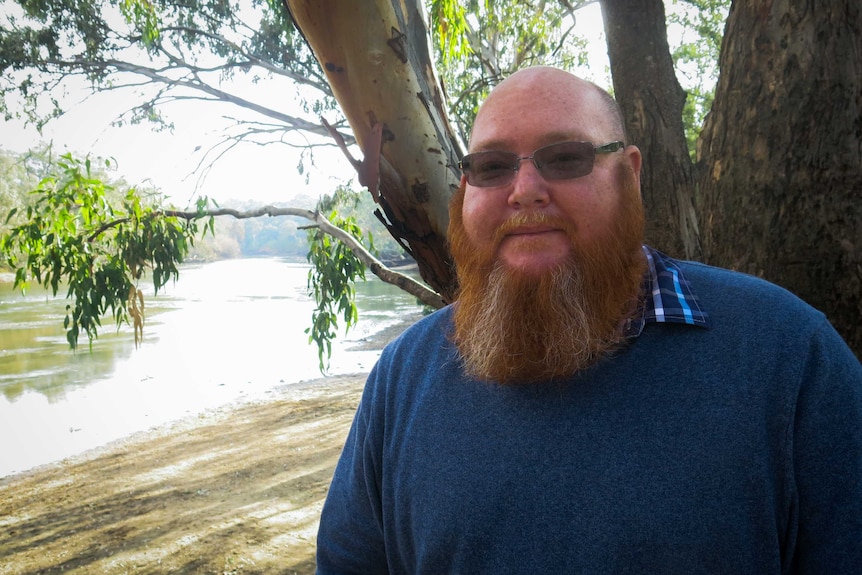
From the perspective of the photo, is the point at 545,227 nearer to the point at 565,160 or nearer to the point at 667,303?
the point at 565,160

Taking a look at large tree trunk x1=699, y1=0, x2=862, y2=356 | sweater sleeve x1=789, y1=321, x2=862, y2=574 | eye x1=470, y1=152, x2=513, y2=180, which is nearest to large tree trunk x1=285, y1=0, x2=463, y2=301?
eye x1=470, y1=152, x2=513, y2=180

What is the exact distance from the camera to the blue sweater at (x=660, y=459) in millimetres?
785

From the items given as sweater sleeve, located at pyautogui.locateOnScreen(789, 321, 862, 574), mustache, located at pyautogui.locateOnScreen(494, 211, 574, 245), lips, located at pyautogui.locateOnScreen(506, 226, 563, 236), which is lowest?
sweater sleeve, located at pyautogui.locateOnScreen(789, 321, 862, 574)

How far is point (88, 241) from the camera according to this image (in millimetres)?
3754

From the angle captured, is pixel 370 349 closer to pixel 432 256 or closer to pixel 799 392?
pixel 432 256

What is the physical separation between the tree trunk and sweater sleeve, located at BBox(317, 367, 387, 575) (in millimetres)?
1370

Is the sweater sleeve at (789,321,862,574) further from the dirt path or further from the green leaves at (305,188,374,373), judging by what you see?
the dirt path

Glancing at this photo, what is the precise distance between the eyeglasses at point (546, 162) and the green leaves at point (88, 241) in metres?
3.05

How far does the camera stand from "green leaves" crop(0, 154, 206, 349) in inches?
148

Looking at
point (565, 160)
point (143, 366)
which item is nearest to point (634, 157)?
point (565, 160)

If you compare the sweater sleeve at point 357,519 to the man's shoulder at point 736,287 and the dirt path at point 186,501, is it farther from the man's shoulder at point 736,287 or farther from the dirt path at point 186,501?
the dirt path at point 186,501

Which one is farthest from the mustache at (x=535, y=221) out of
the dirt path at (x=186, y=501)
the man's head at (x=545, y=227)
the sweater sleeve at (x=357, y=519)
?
the dirt path at (x=186, y=501)

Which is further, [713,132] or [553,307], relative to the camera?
[713,132]

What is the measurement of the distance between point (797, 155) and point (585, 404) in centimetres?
88
